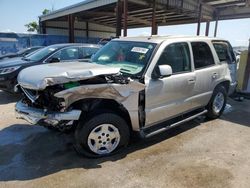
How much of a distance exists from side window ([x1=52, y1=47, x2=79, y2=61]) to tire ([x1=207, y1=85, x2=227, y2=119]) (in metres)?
4.64

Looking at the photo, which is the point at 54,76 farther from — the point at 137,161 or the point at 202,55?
the point at 202,55

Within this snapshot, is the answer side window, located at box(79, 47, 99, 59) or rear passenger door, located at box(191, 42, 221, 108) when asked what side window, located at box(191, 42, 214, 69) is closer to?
rear passenger door, located at box(191, 42, 221, 108)

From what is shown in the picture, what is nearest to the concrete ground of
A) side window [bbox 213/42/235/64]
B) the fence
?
side window [bbox 213/42/235/64]

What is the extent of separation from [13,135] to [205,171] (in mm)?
3465

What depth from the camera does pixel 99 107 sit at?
12.0ft

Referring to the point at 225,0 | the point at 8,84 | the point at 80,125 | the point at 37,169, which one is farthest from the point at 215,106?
the point at 225,0

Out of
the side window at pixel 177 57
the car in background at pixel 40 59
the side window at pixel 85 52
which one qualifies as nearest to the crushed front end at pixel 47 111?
the side window at pixel 177 57

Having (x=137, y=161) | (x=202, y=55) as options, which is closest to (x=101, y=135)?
(x=137, y=161)

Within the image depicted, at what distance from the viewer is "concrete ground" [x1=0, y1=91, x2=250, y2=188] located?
319cm

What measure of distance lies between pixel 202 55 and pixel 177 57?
2.93 ft

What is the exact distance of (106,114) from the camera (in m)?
3.63

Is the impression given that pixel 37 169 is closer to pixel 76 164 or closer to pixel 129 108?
pixel 76 164

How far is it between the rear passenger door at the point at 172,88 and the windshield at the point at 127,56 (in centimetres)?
24

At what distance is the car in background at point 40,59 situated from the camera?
6.75m
